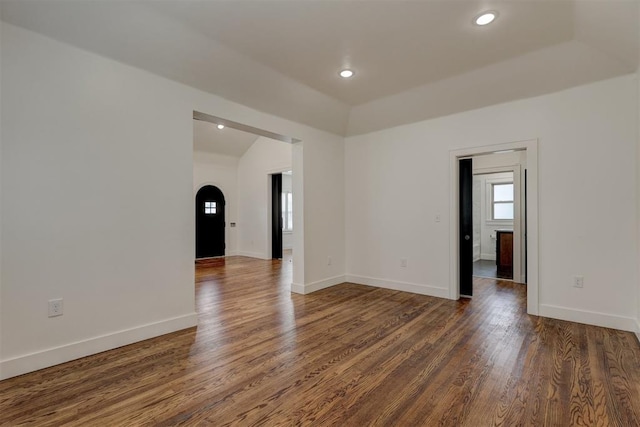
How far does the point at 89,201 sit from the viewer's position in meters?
2.58

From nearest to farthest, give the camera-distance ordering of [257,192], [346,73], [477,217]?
[346,73]
[477,217]
[257,192]

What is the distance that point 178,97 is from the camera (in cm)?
311

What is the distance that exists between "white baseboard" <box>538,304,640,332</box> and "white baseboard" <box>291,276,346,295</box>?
9.18 feet

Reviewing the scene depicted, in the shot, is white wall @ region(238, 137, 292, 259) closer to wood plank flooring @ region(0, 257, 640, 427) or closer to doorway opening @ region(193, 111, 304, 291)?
doorway opening @ region(193, 111, 304, 291)

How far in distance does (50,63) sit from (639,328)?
5.63 meters

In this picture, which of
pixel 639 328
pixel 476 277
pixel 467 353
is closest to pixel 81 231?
pixel 467 353

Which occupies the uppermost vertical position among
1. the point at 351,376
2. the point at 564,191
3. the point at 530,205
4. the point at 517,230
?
the point at 564,191

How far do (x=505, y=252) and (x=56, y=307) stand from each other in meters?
6.80

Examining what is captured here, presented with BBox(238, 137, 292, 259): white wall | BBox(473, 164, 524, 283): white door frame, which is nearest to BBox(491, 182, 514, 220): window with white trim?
BBox(473, 164, 524, 283): white door frame

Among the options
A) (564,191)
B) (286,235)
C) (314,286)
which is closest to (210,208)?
(286,235)

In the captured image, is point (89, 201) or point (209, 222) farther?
point (209, 222)

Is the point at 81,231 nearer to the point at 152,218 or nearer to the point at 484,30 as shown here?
the point at 152,218

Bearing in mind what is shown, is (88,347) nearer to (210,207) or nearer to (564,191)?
(564,191)

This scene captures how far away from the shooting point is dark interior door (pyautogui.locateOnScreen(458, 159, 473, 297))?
4.27 metres
